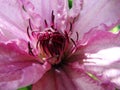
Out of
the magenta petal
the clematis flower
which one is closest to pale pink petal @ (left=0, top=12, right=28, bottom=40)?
the clematis flower

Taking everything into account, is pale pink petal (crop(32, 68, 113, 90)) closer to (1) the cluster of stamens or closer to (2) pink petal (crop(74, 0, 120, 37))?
(1) the cluster of stamens

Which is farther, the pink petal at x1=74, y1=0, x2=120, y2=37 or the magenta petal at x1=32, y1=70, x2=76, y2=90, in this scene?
the pink petal at x1=74, y1=0, x2=120, y2=37

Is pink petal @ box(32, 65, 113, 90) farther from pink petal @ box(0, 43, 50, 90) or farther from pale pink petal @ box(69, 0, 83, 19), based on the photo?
pale pink petal @ box(69, 0, 83, 19)

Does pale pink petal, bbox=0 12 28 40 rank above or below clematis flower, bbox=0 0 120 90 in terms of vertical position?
above

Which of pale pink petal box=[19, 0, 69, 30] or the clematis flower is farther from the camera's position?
pale pink petal box=[19, 0, 69, 30]

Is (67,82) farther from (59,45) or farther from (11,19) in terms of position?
(11,19)

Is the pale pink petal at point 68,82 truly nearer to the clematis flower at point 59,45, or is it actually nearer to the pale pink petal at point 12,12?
the clematis flower at point 59,45

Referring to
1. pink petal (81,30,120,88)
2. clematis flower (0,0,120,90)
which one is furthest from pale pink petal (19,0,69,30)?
pink petal (81,30,120,88)

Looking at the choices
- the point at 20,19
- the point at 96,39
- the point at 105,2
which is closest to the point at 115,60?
the point at 96,39

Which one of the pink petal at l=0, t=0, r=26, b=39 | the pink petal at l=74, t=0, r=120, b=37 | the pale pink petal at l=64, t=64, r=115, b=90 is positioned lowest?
the pale pink petal at l=64, t=64, r=115, b=90

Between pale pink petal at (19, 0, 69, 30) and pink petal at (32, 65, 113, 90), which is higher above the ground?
pale pink petal at (19, 0, 69, 30)
